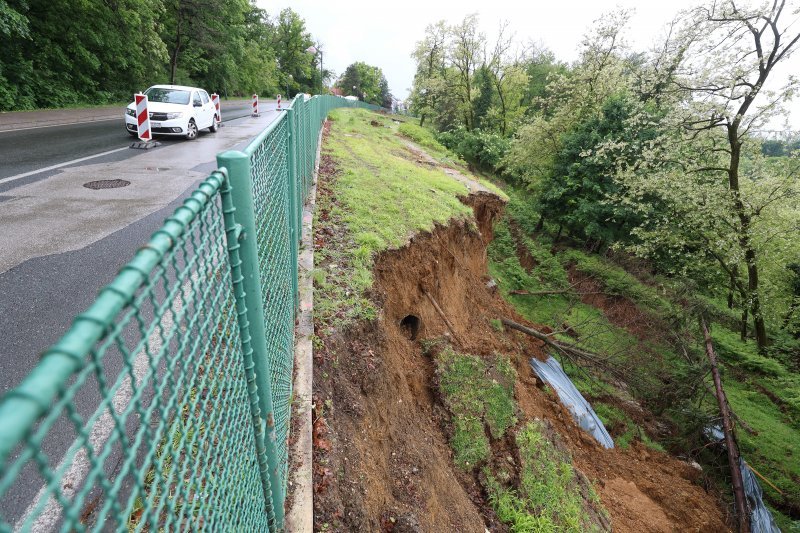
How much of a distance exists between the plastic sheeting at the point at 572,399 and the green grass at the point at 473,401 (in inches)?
129

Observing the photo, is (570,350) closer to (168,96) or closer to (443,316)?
(443,316)

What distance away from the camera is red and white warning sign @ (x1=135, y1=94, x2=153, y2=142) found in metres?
11.1

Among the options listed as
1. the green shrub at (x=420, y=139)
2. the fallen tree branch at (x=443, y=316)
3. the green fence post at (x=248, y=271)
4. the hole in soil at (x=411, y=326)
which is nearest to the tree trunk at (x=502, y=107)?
the green shrub at (x=420, y=139)

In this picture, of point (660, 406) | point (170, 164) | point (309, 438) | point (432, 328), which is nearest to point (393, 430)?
point (309, 438)

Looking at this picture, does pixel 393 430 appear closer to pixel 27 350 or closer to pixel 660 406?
pixel 27 350

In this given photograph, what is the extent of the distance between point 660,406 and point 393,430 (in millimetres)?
10687

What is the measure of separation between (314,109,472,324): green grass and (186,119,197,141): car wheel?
4.04 metres

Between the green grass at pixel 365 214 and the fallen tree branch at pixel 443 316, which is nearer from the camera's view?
the green grass at pixel 365 214

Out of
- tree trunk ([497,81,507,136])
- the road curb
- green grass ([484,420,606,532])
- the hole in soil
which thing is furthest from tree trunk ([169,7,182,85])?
green grass ([484,420,606,532])

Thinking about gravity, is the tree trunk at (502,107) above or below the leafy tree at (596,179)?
above

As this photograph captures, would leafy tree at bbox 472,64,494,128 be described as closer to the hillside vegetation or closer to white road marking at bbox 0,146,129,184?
the hillside vegetation

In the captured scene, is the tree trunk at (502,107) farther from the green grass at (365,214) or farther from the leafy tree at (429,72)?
the green grass at (365,214)

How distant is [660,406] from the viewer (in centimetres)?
1252

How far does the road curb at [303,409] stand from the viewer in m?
2.96
